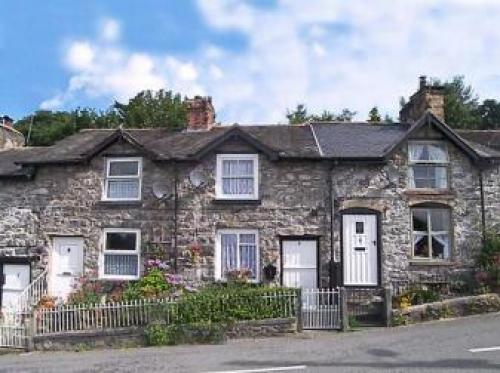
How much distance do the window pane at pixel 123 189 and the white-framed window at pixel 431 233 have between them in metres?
9.45

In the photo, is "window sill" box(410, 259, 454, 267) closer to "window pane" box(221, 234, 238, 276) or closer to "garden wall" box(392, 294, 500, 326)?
"garden wall" box(392, 294, 500, 326)

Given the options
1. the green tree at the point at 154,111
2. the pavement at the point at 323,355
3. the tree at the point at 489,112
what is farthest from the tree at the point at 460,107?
the pavement at the point at 323,355

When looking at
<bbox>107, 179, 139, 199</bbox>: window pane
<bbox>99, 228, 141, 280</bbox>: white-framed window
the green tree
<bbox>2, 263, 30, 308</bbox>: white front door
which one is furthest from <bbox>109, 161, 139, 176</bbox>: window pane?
the green tree

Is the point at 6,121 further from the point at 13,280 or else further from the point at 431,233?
the point at 431,233

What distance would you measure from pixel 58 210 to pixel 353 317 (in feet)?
34.9

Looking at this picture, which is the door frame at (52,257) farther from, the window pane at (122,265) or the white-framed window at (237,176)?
the white-framed window at (237,176)

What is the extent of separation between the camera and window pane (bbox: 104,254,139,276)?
2006 centimetres

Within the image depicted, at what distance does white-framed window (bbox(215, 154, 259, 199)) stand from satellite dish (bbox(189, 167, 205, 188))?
533 millimetres

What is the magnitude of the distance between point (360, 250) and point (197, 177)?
19.6 feet

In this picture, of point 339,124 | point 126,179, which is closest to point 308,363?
Answer: point 126,179

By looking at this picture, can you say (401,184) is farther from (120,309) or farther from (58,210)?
(58,210)

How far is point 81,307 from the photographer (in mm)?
15875

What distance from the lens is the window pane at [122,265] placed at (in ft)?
65.8

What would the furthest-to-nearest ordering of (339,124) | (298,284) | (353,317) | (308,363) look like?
(339,124) < (298,284) < (353,317) < (308,363)
